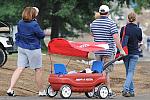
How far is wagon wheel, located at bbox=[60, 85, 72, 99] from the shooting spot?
11.7 meters

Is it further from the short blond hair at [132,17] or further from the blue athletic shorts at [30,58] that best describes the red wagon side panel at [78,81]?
the short blond hair at [132,17]

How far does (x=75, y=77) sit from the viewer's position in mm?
11938

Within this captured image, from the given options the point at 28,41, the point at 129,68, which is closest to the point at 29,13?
the point at 28,41

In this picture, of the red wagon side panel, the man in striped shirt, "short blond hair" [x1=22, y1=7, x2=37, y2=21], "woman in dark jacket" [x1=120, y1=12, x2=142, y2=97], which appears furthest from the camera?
"woman in dark jacket" [x1=120, y1=12, x2=142, y2=97]

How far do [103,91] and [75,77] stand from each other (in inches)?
25.8

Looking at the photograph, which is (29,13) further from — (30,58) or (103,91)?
(103,91)

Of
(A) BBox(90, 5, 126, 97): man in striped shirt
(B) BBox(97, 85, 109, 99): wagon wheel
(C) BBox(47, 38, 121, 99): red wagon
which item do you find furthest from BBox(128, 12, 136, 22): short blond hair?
(B) BBox(97, 85, 109, 99): wagon wheel

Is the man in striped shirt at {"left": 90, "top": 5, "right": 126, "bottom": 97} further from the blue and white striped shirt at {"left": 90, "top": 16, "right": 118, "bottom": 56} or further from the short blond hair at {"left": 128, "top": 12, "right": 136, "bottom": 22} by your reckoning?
the short blond hair at {"left": 128, "top": 12, "right": 136, "bottom": 22}

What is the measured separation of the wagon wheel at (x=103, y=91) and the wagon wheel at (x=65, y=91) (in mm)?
646

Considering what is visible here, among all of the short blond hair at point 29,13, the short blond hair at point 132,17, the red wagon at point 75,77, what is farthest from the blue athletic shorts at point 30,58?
the short blond hair at point 132,17

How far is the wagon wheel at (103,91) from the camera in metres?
12.0

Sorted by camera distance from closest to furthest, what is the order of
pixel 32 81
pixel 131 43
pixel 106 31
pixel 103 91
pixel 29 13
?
pixel 29 13 < pixel 103 91 < pixel 106 31 < pixel 131 43 < pixel 32 81

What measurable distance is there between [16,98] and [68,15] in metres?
26.7

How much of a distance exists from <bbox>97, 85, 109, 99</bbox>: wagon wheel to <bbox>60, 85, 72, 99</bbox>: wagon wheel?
646 millimetres
